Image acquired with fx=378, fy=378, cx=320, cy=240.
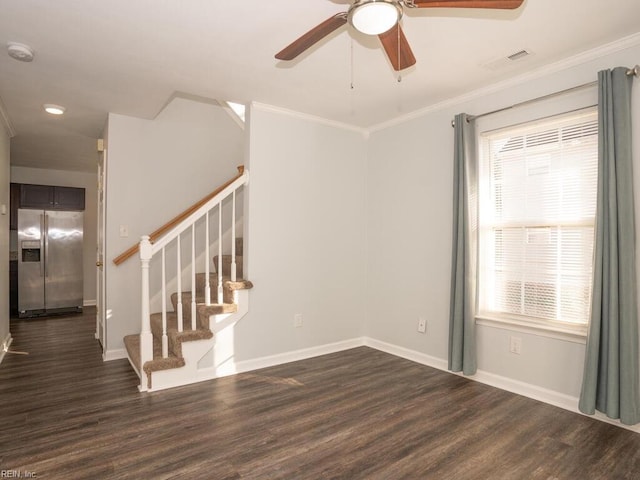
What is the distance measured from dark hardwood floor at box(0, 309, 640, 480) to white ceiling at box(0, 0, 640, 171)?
229 centimetres

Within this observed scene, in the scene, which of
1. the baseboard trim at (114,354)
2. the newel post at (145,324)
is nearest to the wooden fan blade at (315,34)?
the newel post at (145,324)

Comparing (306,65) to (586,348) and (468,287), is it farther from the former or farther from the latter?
Result: (586,348)

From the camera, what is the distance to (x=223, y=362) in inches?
129

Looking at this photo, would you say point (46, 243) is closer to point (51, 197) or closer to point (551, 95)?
point (51, 197)

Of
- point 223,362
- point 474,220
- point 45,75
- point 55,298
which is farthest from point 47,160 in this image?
point 474,220

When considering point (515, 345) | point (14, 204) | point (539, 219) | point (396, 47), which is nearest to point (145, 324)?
point (396, 47)

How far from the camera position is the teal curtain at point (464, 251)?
10.1ft

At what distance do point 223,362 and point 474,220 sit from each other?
8.02 feet

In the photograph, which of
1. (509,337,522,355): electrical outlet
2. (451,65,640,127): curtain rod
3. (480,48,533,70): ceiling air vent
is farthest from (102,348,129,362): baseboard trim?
(480,48,533,70): ceiling air vent

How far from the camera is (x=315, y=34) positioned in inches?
69.1

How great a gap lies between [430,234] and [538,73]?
5.00ft

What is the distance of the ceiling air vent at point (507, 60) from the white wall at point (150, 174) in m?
2.99

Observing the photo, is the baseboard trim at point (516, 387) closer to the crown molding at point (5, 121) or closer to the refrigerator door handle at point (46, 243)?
the crown molding at point (5, 121)

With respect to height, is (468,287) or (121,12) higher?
(121,12)
